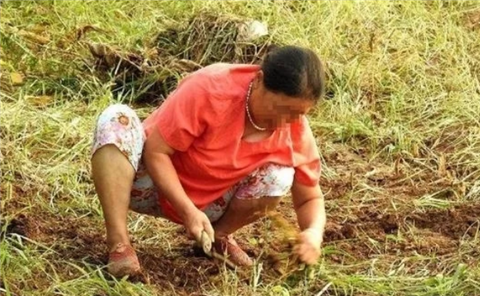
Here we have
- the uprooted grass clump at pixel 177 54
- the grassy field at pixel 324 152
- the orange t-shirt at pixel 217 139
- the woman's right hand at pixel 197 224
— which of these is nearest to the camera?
the woman's right hand at pixel 197 224

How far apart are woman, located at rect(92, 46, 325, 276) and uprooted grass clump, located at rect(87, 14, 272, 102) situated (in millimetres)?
1611

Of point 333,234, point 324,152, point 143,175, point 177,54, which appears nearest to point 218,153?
point 143,175

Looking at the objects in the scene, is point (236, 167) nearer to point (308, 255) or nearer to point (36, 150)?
point (308, 255)

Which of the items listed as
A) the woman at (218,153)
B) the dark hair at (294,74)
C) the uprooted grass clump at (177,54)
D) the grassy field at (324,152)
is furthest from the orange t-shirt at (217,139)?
the uprooted grass clump at (177,54)

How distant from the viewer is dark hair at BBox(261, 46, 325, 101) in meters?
2.55

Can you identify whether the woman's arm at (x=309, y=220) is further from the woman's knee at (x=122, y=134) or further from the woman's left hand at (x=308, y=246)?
the woman's knee at (x=122, y=134)

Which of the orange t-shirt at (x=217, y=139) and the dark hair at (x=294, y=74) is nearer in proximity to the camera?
the dark hair at (x=294, y=74)

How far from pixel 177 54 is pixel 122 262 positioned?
2096 mm

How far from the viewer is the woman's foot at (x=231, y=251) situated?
9.59 feet

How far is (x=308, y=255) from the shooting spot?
2.68 m

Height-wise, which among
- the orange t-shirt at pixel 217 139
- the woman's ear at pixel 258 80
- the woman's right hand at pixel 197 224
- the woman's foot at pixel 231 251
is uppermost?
the woman's ear at pixel 258 80

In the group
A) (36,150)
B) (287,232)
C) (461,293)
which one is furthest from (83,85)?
(461,293)

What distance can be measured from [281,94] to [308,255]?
42 cm

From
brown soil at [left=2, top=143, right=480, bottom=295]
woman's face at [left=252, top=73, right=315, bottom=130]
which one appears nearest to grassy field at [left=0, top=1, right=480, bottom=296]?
brown soil at [left=2, top=143, right=480, bottom=295]
